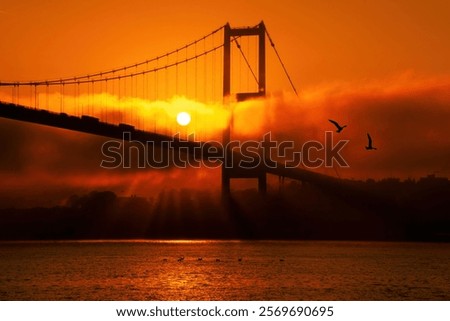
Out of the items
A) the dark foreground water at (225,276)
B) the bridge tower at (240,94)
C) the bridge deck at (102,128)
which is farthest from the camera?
the bridge tower at (240,94)

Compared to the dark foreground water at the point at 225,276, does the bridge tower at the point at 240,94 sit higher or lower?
higher

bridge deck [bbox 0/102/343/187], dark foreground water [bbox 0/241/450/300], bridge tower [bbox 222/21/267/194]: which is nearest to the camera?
dark foreground water [bbox 0/241/450/300]

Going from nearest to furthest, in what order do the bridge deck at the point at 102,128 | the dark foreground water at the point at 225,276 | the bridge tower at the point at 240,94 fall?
1. the dark foreground water at the point at 225,276
2. the bridge deck at the point at 102,128
3. the bridge tower at the point at 240,94

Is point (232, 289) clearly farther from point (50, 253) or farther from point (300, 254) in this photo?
point (50, 253)

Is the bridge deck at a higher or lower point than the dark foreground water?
higher

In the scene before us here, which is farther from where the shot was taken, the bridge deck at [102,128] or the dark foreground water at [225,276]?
the bridge deck at [102,128]

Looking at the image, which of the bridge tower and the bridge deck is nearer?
the bridge deck

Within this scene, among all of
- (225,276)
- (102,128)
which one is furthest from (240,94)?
(225,276)
